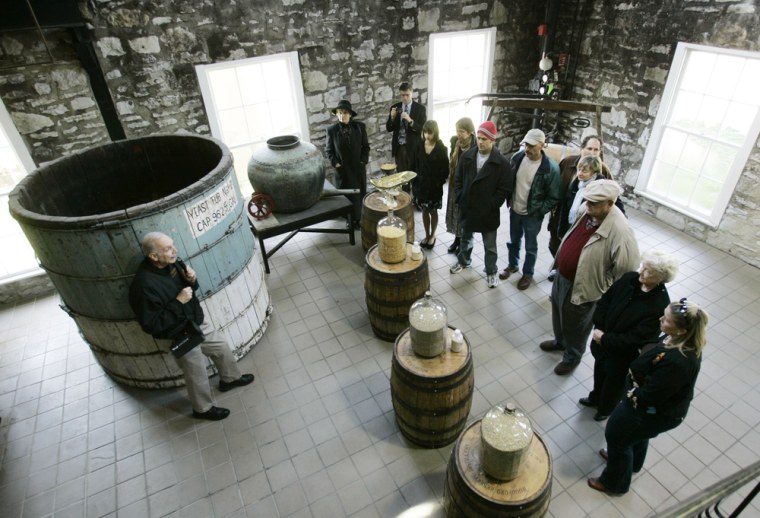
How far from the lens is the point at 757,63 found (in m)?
4.84

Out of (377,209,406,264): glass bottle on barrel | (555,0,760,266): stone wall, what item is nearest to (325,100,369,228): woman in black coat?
(377,209,406,264): glass bottle on barrel

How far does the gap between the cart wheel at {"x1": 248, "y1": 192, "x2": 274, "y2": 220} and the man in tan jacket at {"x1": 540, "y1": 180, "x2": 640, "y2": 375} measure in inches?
134

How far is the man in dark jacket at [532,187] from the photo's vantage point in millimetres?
4371

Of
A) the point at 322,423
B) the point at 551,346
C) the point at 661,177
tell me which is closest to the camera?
the point at 322,423

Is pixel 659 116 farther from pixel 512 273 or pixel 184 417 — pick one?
pixel 184 417

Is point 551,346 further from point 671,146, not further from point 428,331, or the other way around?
point 671,146

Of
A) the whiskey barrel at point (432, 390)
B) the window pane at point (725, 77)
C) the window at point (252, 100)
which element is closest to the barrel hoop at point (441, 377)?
the whiskey barrel at point (432, 390)

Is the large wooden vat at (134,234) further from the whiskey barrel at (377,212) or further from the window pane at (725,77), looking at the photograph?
the window pane at (725,77)

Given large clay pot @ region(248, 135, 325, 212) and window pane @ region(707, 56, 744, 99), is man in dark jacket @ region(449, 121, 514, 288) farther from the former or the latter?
window pane @ region(707, 56, 744, 99)

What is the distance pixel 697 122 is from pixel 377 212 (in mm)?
4537

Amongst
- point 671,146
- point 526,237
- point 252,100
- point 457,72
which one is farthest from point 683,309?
point 457,72

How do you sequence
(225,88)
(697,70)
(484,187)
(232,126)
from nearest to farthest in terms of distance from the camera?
(484,187), (697,70), (225,88), (232,126)

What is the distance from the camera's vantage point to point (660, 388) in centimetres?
242

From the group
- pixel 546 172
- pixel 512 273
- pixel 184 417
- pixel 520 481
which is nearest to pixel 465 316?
pixel 512 273
